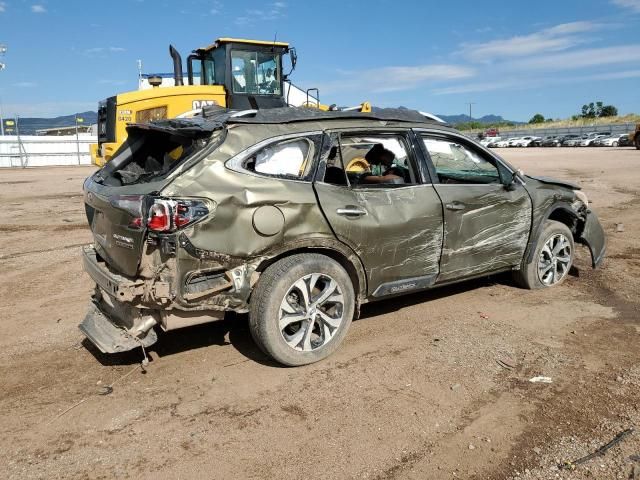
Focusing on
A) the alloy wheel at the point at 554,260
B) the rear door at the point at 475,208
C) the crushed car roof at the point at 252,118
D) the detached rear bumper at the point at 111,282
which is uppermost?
the crushed car roof at the point at 252,118

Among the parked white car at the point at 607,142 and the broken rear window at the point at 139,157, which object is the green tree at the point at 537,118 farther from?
the broken rear window at the point at 139,157

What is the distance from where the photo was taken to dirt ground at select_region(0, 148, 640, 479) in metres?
2.93

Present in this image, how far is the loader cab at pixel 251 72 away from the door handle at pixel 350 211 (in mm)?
→ 8489

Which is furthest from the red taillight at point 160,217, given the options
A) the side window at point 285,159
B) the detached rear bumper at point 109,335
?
the detached rear bumper at point 109,335

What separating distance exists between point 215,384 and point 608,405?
→ 8.53 ft

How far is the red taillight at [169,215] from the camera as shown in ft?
11.4

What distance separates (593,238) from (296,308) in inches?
157

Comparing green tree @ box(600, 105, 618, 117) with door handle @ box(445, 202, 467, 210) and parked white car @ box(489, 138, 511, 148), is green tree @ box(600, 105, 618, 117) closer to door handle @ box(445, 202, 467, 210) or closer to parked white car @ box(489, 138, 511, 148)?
parked white car @ box(489, 138, 511, 148)

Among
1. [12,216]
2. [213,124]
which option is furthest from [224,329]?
[12,216]

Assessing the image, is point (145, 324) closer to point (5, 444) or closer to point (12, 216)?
point (5, 444)

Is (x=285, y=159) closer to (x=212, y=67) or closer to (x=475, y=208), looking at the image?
(x=475, y=208)

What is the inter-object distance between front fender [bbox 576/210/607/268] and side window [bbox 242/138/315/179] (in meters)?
3.59

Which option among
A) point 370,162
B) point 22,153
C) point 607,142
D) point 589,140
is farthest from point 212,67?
point 589,140

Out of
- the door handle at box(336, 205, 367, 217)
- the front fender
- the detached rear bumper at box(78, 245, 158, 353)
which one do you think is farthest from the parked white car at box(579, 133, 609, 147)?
the detached rear bumper at box(78, 245, 158, 353)
